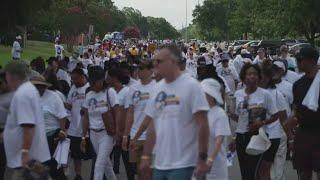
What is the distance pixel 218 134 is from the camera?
6570mm

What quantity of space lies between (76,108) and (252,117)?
3.08 m

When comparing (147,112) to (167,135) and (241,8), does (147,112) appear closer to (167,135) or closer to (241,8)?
(167,135)

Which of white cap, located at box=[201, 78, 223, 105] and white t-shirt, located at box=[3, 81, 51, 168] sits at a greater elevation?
white cap, located at box=[201, 78, 223, 105]

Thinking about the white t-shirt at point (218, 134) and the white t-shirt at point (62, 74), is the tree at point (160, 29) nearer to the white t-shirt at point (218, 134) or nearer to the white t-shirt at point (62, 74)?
the white t-shirt at point (62, 74)

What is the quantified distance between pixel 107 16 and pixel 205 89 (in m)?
65.4

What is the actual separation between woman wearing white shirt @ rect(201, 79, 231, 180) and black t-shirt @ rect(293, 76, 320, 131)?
44.4 inches

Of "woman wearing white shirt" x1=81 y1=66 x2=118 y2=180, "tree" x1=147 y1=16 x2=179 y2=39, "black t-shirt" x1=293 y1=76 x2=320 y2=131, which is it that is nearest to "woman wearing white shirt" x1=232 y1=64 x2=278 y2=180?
"black t-shirt" x1=293 y1=76 x2=320 y2=131

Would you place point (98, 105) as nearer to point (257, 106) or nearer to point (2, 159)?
point (2, 159)

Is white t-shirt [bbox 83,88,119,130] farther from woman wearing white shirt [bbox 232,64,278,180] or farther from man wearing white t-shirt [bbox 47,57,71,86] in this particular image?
man wearing white t-shirt [bbox 47,57,71,86]

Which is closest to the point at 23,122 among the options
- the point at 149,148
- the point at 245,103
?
the point at 149,148

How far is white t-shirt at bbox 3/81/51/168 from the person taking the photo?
6.55m

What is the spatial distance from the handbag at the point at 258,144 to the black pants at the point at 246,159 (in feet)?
0.64

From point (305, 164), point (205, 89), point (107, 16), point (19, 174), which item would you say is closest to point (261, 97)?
point (305, 164)

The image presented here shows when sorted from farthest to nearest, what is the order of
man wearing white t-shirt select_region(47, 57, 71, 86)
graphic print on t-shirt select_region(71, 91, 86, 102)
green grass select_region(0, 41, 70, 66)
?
green grass select_region(0, 41, 70, 66) → man wearing white t-shirt select_region(47, 57, 71, 86) → graphic print on t-shirt select_region(71, 91, 86, 102)
